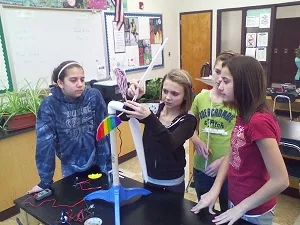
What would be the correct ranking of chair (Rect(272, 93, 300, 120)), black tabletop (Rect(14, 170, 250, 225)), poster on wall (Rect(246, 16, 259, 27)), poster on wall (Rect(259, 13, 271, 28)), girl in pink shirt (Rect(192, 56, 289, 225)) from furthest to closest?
1. poster on wall (Rect(246, 16, 259, 27))
2. poster on wall (Rect(259, 13, 271, 28))
3. chair (Rect(272, 93, 300, 120))
4. black tabletop (Rect(14, 170, 250, 225))
5. girl in pink shirt (Rect(192, 56, 289, 225))

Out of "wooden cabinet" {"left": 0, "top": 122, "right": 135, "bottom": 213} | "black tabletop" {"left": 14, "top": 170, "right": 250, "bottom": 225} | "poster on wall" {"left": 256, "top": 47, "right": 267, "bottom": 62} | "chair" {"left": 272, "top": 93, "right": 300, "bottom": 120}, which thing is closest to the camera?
"black tabletop" {"left": 14, "top": 170, "right": 250, "bottom": 225}

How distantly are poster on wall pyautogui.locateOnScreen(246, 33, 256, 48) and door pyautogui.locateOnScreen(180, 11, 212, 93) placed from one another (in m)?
0.74

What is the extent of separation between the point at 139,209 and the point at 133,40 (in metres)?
3.87

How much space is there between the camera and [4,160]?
222cm

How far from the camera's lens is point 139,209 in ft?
3.63

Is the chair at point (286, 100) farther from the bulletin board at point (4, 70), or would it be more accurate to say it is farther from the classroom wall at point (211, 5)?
the bulletin board at point (4, 70)

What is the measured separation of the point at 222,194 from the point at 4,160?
178 cm

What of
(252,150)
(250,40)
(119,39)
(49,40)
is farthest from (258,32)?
(252,150)

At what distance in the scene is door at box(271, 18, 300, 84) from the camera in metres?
6.59

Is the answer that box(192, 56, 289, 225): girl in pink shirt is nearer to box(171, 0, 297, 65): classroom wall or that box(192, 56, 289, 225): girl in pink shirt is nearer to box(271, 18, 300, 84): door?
box(171, 0, 297, 65): classroom wall

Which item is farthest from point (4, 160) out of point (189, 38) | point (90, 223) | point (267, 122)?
point (189, 38)

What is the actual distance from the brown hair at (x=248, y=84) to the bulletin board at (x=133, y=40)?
3.16 m

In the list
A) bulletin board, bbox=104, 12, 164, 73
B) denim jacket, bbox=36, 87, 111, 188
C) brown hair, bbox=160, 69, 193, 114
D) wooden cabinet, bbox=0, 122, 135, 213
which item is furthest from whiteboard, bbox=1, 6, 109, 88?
brown hair, bbox=160, 69, 193, 114

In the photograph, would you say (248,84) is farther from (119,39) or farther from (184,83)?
Result: (119,39)
